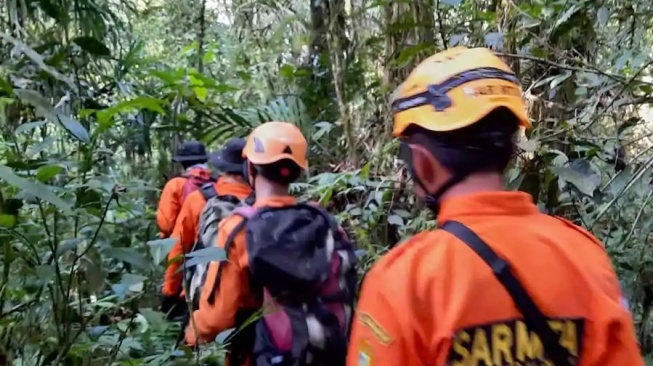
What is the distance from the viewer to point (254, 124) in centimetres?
539

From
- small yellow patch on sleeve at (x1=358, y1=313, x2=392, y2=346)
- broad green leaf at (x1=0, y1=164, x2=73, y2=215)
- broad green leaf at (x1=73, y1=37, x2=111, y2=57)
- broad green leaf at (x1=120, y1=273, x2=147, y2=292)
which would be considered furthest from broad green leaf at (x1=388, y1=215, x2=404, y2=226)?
broad green leaf at (x1=0, y1=164, x2=73, y2=215)

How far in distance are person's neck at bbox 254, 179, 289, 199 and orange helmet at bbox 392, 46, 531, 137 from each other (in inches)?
47.3

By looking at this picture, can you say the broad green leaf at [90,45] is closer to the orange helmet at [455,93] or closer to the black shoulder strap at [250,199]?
the orange helmet at [455,93]

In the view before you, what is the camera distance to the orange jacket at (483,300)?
4.13 ft

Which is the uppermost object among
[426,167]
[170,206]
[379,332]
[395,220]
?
[426,167]

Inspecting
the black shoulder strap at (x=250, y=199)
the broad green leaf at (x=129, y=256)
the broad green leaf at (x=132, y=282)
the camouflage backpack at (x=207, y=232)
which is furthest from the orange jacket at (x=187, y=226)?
the broad green leaf at (x=129, y=256)

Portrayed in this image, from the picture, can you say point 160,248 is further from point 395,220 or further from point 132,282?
point 395,220

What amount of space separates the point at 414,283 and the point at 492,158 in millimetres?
266

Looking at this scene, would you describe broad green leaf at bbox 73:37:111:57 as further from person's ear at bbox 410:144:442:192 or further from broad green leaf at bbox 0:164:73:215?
person's ear at bbox 410:144:442:192

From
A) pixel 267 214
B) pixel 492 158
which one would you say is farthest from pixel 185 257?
pixel 492 158

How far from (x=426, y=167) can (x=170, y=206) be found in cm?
342

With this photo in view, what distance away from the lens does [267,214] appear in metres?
2.48

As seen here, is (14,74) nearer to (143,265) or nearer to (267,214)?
(267,214)

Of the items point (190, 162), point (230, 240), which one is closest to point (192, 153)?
point (190, 162)
